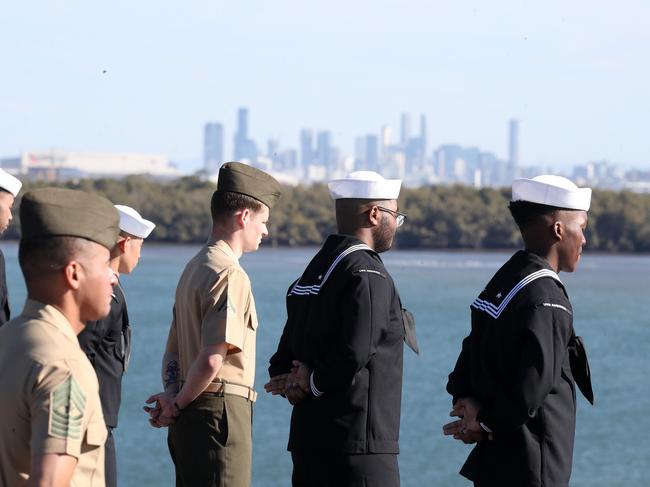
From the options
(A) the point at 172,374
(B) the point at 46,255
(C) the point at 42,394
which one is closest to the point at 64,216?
(B) the point at 46,255

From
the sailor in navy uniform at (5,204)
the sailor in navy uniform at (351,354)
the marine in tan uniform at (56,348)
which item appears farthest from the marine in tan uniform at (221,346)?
the marine in tan uniform at (56,348)

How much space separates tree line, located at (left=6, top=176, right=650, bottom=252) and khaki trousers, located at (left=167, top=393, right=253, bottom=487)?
85.6m

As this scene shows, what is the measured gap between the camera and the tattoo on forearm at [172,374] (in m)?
5.54

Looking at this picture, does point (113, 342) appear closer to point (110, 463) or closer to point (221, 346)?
point (110, 463)

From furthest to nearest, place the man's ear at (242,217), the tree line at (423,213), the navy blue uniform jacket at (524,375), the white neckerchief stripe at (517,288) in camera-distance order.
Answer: the tree line at (423,213)
the man's ear at (242,217)
the white neckerchief stripe at (517,288)
the navy blue uniform jacket at (524,375)

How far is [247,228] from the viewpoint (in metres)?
5.35

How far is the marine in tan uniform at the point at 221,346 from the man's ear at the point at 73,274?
1.97 metres

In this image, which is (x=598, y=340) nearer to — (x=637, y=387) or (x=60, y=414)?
(x=637, y=387)

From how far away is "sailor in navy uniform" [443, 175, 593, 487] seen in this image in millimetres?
4555

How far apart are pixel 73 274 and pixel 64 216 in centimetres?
15

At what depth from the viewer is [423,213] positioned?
9500 cm

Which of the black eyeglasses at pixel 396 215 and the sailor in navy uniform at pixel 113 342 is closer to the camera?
the black eyeglasses at pixel 396 215

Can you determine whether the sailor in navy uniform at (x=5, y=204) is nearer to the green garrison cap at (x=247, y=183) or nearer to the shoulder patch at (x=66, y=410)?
the green garrison cap at (x=247, y=183)

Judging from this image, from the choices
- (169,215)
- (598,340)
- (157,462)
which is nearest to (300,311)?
(157,462)
